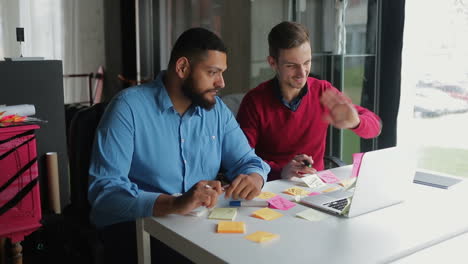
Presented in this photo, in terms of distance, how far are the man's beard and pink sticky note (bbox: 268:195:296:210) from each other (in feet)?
1.39

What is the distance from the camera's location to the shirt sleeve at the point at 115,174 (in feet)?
4.42

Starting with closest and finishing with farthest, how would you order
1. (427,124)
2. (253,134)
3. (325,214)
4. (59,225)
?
(325,214)
(59,225)
(253,134)
(427,124)

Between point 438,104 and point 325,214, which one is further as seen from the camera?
point 438,104

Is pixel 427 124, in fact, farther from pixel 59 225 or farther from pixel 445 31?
pixel 59 225

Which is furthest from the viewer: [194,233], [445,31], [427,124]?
[427,124]

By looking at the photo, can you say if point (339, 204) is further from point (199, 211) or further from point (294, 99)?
point (294, 99)

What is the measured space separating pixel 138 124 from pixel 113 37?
15.4 ft

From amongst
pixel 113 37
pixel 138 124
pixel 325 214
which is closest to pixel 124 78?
pixel 113 37

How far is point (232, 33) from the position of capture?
14.1ft

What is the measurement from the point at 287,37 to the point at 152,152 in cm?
82

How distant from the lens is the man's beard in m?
1.66

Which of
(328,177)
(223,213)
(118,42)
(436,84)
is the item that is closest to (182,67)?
(223,213)

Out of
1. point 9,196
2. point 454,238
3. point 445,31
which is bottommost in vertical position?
point 9,196

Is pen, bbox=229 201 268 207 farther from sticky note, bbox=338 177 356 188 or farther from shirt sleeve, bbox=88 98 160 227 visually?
sticky note, bbox=338 177 356 188
